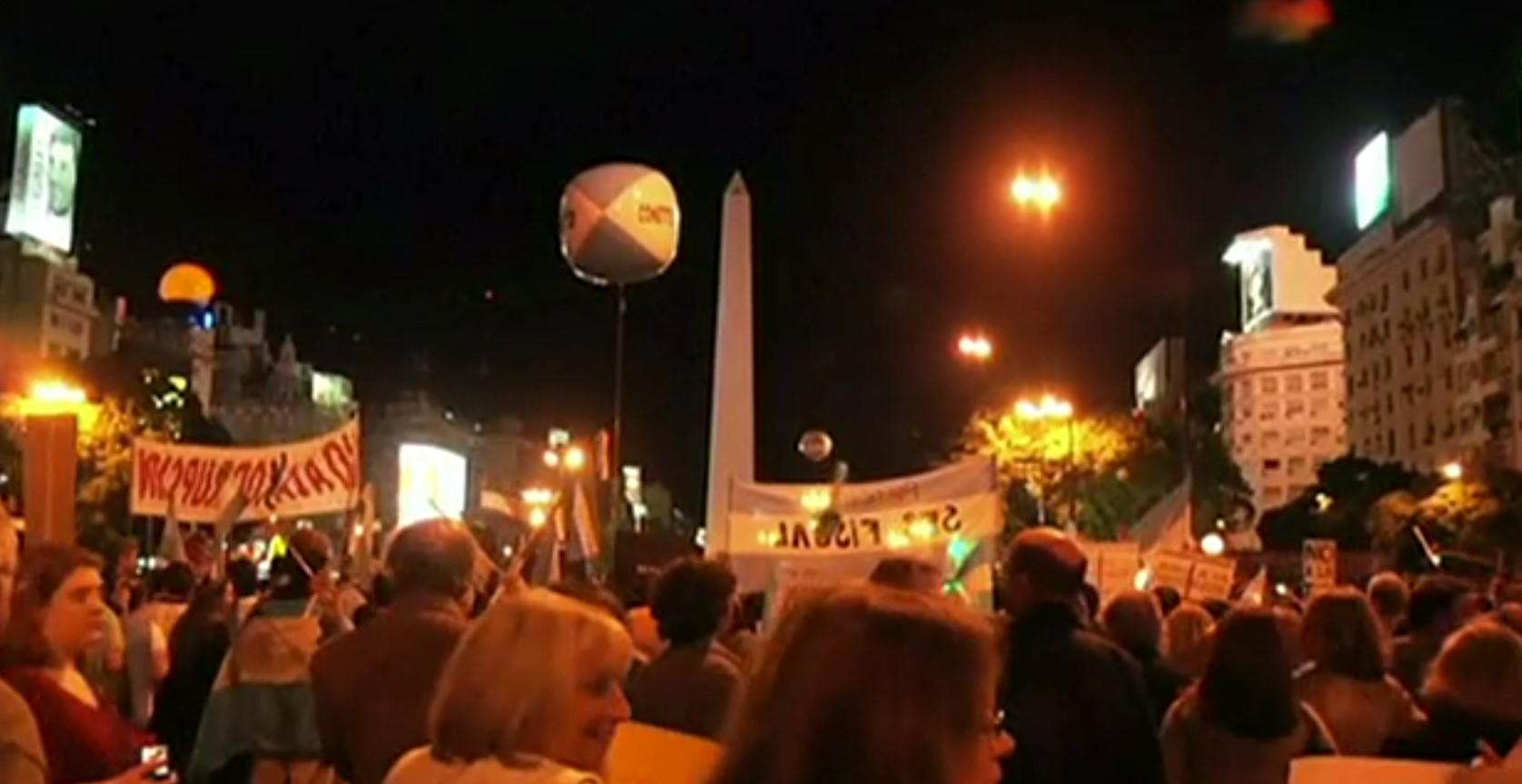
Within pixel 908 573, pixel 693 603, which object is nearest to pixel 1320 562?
pixel 908 573

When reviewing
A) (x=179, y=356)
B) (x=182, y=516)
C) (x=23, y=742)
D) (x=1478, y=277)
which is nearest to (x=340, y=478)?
(x=182, y=516)

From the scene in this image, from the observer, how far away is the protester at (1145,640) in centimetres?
826

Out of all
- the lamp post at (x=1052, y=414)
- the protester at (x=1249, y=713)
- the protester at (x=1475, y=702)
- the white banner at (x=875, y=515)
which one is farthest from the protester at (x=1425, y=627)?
the lamp post at (x=1052, y=414)

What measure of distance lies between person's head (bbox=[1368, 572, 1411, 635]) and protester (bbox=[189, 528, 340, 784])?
221 inches

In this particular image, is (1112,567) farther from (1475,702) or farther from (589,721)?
(589,721)

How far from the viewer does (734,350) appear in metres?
28.5

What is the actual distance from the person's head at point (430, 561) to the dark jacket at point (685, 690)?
846 millimetres

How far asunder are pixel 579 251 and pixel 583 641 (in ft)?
40.5

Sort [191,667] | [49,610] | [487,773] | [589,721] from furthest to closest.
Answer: [191,667] → [49,610] → [589,721] → [487,773]

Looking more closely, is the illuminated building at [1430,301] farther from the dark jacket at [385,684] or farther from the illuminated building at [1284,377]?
the dark jacket at [385,684]

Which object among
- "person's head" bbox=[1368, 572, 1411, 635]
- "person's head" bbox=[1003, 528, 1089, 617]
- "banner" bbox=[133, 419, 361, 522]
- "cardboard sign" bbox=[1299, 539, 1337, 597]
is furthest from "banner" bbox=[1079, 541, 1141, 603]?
"person's head" bbox=[1003, 528, 1089, 617]

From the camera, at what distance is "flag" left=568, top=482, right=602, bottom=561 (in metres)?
14.4

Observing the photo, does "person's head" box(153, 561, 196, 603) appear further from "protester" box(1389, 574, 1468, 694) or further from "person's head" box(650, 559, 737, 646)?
"protester" box(1389, 574, 1468, 694)

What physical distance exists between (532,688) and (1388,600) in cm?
770
